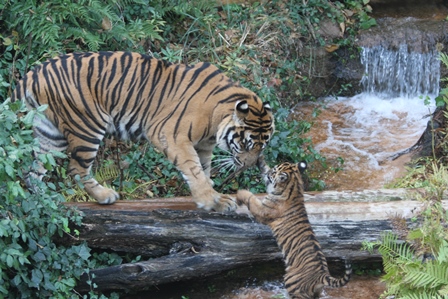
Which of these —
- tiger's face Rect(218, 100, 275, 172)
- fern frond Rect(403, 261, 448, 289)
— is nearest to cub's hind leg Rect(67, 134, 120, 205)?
tiger's face Rect(218, 100, 275, 172)

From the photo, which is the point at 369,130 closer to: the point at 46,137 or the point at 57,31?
the point at 57,31

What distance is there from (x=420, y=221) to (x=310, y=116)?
4.53 meters

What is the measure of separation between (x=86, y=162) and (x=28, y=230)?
3.23 feet

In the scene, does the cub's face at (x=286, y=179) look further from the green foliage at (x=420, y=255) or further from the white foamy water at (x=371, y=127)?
the white foamy water at (x=371, y=127)

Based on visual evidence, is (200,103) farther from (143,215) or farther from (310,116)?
(310,116)

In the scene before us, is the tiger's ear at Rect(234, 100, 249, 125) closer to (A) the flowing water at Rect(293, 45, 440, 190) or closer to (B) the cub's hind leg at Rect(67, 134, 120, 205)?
(B) the cub's hind leg at Rect(67, 134, 120, 205)

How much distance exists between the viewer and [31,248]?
4.94m

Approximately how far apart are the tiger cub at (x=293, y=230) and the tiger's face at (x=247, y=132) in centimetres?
27

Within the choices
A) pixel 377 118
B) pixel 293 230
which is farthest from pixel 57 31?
pixel 377 118

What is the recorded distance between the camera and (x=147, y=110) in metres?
5.78

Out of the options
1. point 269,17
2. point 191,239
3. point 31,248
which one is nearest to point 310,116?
point 269,17

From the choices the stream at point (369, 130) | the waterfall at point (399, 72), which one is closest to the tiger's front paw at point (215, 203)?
the stream at point (369, 130)

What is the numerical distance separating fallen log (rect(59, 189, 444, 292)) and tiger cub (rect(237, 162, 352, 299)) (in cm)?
21

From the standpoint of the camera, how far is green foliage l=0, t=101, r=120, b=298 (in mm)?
4457
